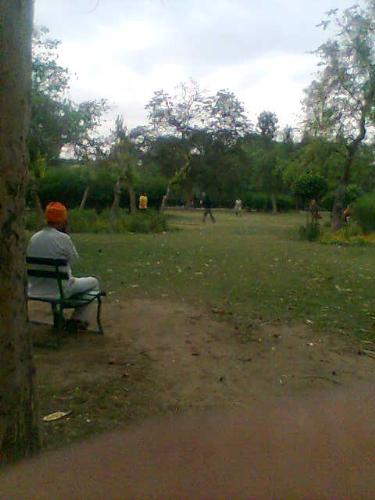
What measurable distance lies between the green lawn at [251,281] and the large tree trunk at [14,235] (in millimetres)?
4198

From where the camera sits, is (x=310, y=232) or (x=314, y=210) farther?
(x=314, y=210)

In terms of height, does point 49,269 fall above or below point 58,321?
above

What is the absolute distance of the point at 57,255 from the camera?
6.80 meters

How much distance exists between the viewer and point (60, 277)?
21.4 feet

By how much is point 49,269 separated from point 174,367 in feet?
5.51

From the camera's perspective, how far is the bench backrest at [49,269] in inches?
256

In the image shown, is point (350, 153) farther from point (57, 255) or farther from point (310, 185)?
point (57, 255)

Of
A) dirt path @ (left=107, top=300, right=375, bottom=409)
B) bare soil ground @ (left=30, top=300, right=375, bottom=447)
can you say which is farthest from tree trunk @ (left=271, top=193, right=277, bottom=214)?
bare soil ground @ (left=30, top=300, right=375, bottom=447)

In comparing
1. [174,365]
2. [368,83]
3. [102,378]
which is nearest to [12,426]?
[102,378]

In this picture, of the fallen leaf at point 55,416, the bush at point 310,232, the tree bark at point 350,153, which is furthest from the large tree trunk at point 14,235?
the tree bark at point 350,153

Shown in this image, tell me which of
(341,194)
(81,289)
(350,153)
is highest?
(350,153)

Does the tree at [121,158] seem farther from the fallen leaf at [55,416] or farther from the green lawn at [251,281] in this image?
the fallen leaf at [55,416]

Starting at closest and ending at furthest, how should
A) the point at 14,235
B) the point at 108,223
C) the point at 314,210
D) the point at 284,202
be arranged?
the point at 14,235 < the point at 108,223 < the point at 314,210 < the point at 284,202

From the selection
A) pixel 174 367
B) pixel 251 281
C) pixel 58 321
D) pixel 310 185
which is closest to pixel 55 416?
pixel 174 367
